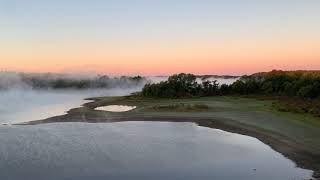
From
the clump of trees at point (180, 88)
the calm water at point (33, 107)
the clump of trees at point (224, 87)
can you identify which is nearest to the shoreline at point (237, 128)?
the calm water at point (33, 107)

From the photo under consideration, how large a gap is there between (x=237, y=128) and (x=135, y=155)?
1528 centimetres

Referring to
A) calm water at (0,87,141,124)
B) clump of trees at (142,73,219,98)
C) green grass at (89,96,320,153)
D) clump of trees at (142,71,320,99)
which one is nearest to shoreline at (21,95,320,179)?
green grass at (89,96,320,153)

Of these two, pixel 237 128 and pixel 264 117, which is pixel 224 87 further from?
pixel 237 128

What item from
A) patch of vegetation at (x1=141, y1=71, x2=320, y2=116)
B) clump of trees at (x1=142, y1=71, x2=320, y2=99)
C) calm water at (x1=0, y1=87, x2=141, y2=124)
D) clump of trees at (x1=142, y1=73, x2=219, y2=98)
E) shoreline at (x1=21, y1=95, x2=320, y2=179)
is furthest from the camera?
clump of trees at (x1=142, y1=73, x2=219, y2=98)

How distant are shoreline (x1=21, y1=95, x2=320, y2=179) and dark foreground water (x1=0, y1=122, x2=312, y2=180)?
757 mm

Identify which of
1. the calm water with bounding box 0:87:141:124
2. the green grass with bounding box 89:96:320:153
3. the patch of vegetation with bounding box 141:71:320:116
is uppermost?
the patch of vegetation with bounding box 141:71:320:116

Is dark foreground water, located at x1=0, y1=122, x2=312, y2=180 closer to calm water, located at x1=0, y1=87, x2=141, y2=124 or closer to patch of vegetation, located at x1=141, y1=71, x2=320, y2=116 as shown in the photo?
calm water, located at x1=0, y1=87, x2=141, y2=124

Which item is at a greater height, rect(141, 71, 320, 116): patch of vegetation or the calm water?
rect(141, 71, 320, 116): patch of vegetation

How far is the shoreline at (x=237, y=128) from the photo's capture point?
92.5ft

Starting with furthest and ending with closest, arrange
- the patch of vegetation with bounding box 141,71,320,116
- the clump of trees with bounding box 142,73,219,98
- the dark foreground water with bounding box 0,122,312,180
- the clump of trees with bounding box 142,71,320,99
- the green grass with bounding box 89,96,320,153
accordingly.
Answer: the clump of trees with bounding box 142,73,219,98, the clump of trees with bounding box 142,71,320,99, the patch of vegetation with bounding box 141,71,320,116, the green grass with bounding box 89,96,320,153, the dark foreground water with bounding box 0,122,312,180

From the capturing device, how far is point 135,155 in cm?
2955

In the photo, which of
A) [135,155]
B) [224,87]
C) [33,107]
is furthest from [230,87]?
[135,155]

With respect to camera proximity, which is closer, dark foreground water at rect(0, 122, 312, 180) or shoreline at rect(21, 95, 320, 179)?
dark foreground water at rect(0, 122, 312, 180)

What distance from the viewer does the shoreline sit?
2820 cm
